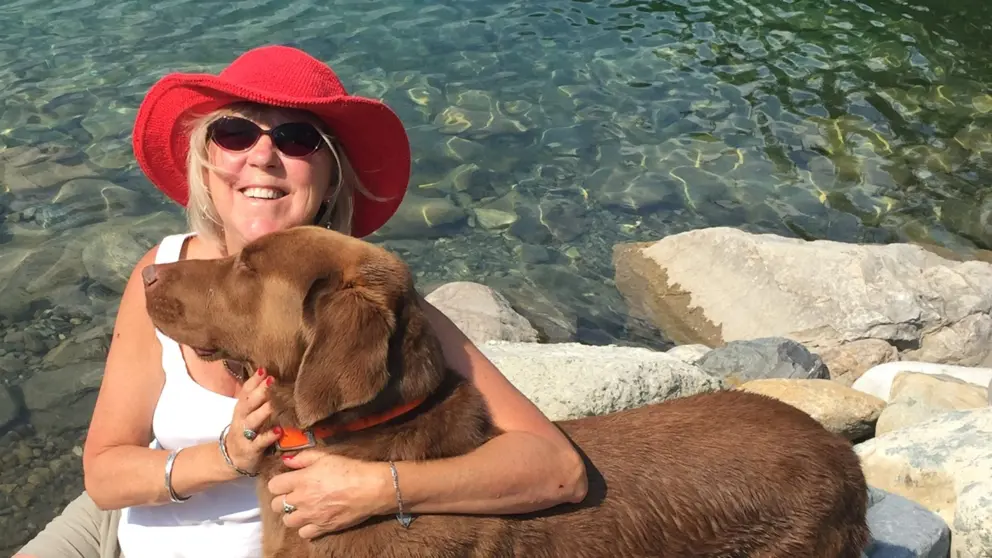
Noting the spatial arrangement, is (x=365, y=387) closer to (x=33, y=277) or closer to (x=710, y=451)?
(x=710, y=451)

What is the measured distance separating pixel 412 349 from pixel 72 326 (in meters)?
5.72

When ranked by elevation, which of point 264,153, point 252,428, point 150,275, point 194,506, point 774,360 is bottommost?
point 774,360

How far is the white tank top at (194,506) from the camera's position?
360 cm

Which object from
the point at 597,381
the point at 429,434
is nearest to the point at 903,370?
the point at 597,381

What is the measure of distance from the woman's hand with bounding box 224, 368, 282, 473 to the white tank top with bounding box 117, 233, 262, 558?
366mm

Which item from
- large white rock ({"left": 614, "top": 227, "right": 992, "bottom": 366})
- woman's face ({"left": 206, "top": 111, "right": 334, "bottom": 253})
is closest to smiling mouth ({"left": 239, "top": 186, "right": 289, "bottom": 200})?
woman's face ({"left": 206, "top": 111, "right": 334, "bottom": 253})

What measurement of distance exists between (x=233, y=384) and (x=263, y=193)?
0.73m

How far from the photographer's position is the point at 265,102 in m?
3.50

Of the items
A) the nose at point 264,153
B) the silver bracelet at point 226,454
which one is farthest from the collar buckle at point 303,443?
the nose at point 264,153

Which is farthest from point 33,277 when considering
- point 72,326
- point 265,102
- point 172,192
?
point 265,102

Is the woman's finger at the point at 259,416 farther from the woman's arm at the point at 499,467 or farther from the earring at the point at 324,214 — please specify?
the earring at the point at 324,214

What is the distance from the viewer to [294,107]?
3.56 meters

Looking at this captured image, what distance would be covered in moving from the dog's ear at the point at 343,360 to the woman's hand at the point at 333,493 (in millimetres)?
236

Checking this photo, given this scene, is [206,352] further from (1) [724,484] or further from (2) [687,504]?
(1) [724,484]
